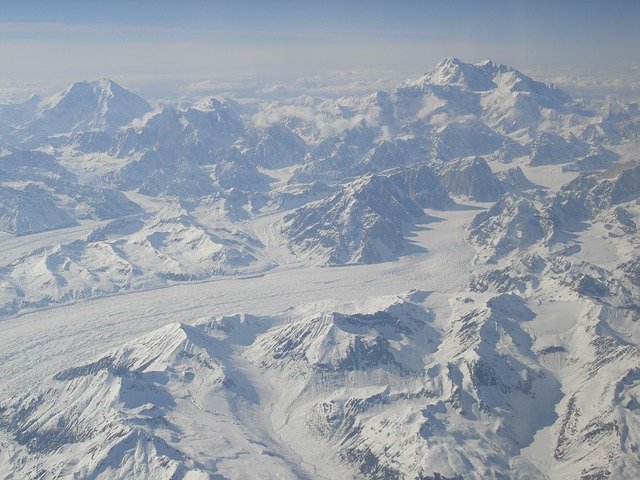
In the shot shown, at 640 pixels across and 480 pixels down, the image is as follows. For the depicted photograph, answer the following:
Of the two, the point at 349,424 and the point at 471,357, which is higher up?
the point at 471,357

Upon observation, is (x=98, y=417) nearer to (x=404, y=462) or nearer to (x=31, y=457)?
(x=31, y=457)

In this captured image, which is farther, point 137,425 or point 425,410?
point 425,410

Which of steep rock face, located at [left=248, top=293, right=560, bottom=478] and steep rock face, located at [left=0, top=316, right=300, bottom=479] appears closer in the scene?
steep rock face, located at [left=0, top=316, right=300, bottom=479]

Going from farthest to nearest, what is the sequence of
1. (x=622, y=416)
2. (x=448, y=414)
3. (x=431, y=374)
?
1. (x=431, y=374)
2. (x=448, y=414)
3. (x=622, y=416)

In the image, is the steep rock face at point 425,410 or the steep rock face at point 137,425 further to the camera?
the steep rock face at point 425,410

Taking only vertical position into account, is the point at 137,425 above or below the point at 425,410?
below

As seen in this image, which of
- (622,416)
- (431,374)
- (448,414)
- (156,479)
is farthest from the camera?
(431,374)

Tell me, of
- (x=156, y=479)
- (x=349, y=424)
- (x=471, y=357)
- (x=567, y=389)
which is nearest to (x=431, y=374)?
(x=471, y=357)

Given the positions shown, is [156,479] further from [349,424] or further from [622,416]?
[622,416]

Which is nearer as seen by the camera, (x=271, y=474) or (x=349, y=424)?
(x=271, y=474)
